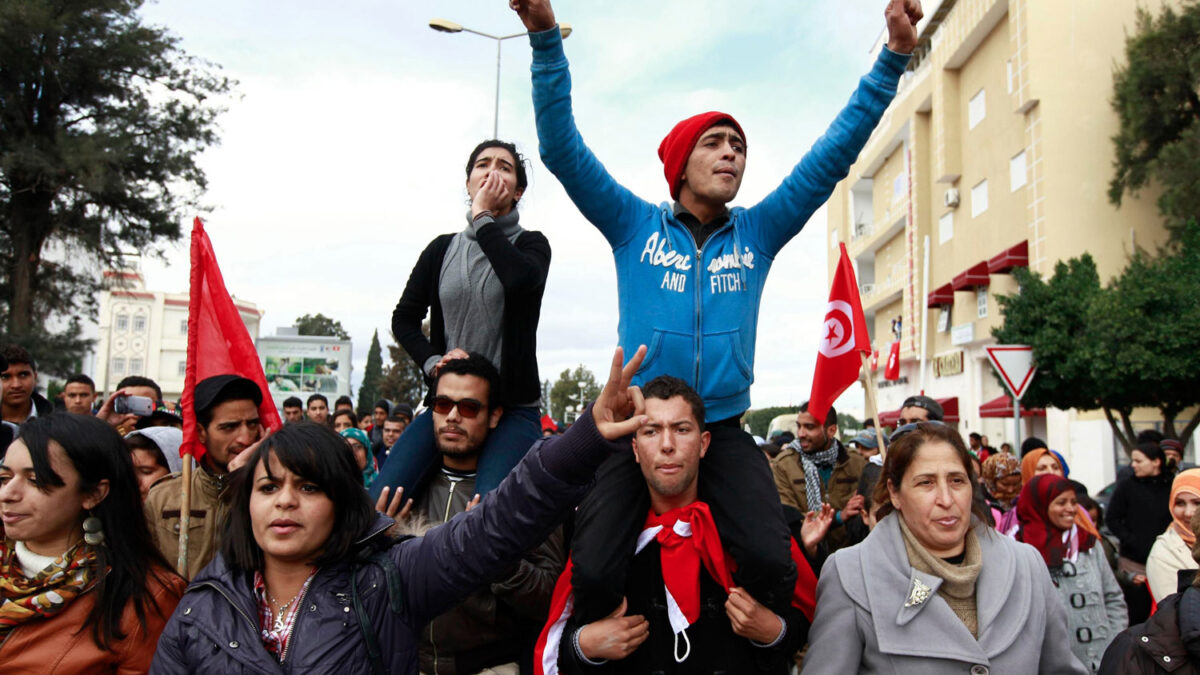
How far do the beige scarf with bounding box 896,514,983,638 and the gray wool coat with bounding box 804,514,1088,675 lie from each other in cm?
3

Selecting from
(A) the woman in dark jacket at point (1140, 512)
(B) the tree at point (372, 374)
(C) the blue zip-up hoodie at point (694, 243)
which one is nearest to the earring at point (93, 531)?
(C) the blue zip-up hoodie at point (694, 243)

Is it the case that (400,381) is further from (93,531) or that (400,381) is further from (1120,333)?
(93,531)

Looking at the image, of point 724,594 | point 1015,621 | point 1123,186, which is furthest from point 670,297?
point 1123,186

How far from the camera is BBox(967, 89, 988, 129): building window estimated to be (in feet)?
114

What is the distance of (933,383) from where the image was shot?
134 feet

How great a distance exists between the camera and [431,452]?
404 centimetres

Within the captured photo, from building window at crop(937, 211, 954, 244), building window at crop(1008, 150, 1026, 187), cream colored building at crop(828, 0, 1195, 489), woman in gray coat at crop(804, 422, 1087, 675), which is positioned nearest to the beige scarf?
woman in gray coat at crop(804, 422, 1087, 675)

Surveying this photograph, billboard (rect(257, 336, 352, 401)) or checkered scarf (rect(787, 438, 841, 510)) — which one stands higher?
billboard (rect(257, 336, 352, 401))

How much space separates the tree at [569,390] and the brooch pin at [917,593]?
6119 centimetres

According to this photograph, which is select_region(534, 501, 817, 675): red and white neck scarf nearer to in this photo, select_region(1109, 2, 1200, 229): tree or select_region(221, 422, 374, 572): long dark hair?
select_region(221, 422, 374, 572): long dark hair

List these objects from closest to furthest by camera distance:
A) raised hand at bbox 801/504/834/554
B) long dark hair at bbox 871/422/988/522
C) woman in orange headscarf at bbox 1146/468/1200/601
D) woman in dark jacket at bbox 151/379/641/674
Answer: woman in dark jacket at bbox 151/379/641/674 < long dark hair at bbox 871/422/988/522 < raised hand at bbox 801/504/834/554 < woman in orange headscarf at bbox 1146/468/1200/601

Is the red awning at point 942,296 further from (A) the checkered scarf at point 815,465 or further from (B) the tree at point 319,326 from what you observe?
(B) the tree at point 319,326

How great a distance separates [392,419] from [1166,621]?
8.17 m

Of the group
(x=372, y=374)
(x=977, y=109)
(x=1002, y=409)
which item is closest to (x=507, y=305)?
(x=1002, y=409)
